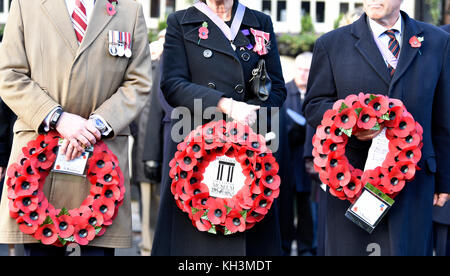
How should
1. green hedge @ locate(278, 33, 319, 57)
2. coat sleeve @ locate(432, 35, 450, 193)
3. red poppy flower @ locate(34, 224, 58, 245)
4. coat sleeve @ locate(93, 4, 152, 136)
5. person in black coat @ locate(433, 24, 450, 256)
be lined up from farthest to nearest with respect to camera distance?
1. green hedge @ locate(278, 33, 319, 57)
2. person in black coat @ locate(433, 24, 450, 256)
3. coat sleeve @ locate(432, 35, 450, 193)
4. coat sleeve @ locate(93, 4, 152, 136)
5. red poppy flower @ locate(34, 224, 58, 245)

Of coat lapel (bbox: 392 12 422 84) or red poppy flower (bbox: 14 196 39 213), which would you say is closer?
red poppy flower (bbox: 14 196 39 213)

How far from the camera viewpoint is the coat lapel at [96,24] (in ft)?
15.2

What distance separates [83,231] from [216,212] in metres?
0.80

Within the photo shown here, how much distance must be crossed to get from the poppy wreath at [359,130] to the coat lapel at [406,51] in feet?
0.91

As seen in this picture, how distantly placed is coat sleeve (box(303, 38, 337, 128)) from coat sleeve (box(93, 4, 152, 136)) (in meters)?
1.10

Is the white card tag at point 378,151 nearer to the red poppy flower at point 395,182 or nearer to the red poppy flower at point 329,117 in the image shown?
the red poppy flower at point 395,182

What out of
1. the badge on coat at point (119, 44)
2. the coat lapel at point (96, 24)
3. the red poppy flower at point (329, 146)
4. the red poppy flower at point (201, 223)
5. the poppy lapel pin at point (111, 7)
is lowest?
the red poppy flower at point (201, 223)

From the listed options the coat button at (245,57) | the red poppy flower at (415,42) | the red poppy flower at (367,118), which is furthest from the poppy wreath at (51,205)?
the red poppy flower at (415,42)

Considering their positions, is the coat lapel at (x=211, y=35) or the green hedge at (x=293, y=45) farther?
the green hedge at (x=293, y=45)


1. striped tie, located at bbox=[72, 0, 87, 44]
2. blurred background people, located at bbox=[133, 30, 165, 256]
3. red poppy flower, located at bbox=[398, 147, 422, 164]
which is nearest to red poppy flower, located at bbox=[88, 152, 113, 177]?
striped tie, located at bbox=[72, 0, 87, 44]

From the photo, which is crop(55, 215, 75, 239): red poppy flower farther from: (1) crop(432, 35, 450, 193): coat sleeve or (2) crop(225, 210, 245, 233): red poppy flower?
(1) crop(432, 35, 450, 193): coat sleeve

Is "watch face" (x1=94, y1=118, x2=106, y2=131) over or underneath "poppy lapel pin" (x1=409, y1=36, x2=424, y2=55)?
underneath

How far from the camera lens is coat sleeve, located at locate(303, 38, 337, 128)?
5.07 metres
